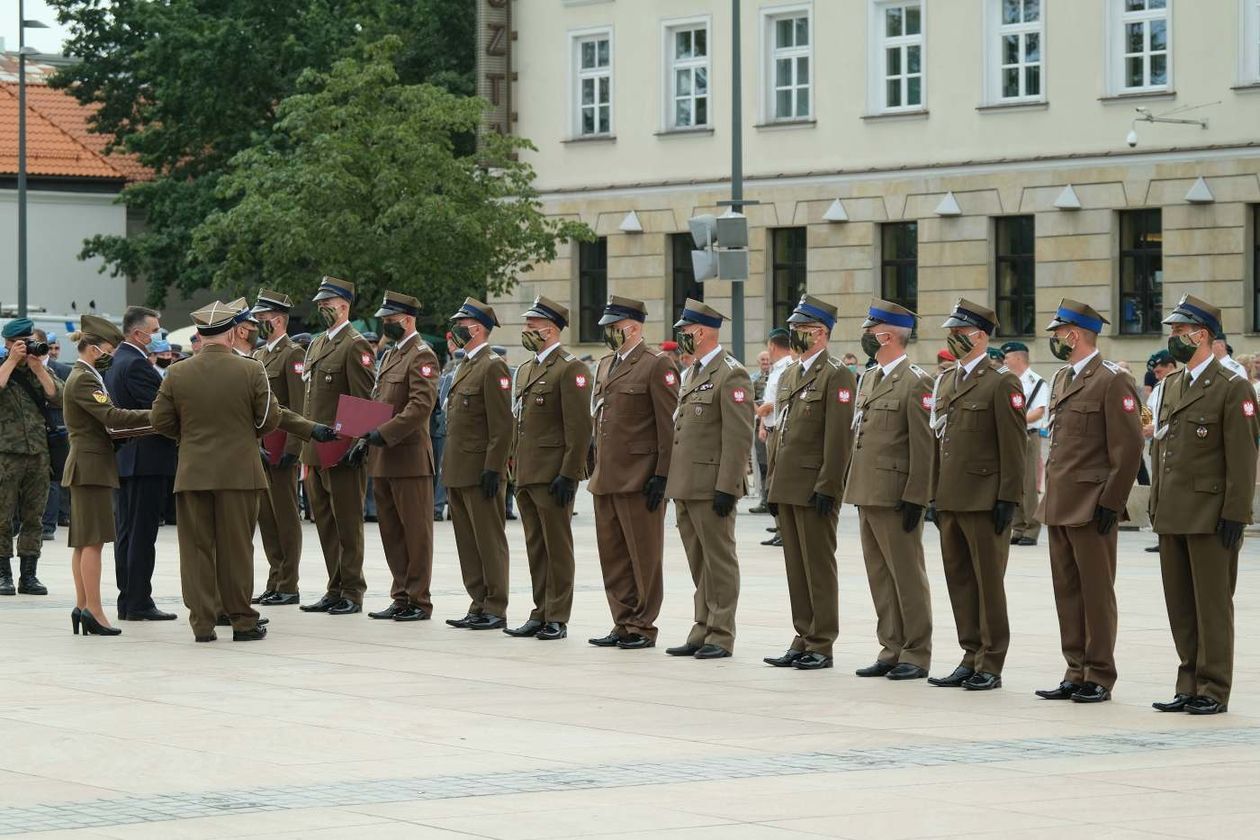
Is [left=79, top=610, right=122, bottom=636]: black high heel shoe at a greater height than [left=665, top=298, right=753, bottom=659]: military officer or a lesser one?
lesser

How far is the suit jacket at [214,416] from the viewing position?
48.1ft

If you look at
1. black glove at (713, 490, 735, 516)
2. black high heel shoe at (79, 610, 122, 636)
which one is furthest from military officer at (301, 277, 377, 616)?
black glove at (713, 490, 735, 516)

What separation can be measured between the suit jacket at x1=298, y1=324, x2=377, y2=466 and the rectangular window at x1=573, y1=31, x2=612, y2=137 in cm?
2868

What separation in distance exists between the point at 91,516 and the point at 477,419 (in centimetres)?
246

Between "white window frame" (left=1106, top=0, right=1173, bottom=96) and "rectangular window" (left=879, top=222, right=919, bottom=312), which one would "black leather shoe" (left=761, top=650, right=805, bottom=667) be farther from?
"rectangular window" (left=879, top=222, right=919, bottom=312)

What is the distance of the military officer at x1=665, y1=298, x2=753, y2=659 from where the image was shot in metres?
14.1

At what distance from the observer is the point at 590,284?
4584cm

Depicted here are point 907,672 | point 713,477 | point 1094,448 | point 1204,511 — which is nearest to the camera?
point 1204,511

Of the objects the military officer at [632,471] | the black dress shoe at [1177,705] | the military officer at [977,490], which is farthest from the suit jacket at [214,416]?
the black dress shoe at [1177,705]

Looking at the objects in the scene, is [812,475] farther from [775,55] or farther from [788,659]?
[775,55]

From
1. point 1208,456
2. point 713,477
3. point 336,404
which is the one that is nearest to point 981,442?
point 1208,456

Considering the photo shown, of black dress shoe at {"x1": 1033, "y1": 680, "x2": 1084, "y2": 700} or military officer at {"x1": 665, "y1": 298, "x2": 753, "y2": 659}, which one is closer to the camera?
black dress shoe at {"x1": 1033, "y1": 680, "x2": 1084, "y2": 700}

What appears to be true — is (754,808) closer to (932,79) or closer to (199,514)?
(199,514)

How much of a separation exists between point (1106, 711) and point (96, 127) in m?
46.2
